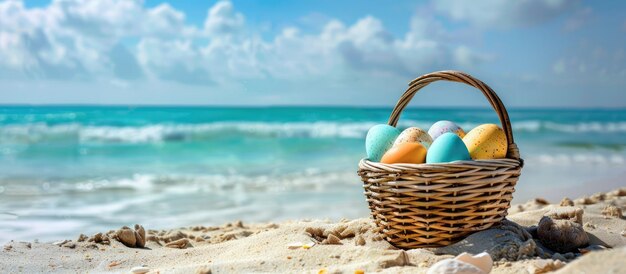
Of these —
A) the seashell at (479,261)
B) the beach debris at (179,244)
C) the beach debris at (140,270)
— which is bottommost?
the beach debris at (179,244)

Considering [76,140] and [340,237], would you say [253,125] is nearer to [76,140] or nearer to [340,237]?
[76,140]

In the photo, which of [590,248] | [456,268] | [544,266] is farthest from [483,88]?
[590,248]

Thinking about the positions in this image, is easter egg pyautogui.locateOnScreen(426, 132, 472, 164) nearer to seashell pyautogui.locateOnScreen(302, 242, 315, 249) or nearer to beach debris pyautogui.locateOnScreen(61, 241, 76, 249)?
seashell pyautogui.locateOnScreen(302, 242, 315, 249)

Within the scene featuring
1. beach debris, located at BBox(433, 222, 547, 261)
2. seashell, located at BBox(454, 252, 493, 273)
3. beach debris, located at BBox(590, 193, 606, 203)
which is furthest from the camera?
beach debris, located at BBox(590, 193, 606, 203)

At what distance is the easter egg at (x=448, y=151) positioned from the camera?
287 cm

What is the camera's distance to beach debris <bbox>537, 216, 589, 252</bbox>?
316cm

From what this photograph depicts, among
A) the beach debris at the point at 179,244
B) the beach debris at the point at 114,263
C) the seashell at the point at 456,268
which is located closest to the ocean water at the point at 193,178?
the beach debris at the point at 179,244

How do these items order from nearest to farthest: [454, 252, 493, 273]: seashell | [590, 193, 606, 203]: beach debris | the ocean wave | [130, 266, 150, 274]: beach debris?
[454, 252, 493, 273]: seashell → [130, 266, 150, 274]: beach debris → [590, 193, 606, 203]: beach debris → the ocean wave

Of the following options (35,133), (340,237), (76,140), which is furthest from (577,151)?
(35,133)

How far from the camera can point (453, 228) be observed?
288cm

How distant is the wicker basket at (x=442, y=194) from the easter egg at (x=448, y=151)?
133 millimetres

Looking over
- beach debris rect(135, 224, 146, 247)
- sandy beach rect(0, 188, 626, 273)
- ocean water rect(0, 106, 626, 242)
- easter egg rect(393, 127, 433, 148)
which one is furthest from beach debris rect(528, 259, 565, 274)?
ocean water rect(0, 106, 626, 242)

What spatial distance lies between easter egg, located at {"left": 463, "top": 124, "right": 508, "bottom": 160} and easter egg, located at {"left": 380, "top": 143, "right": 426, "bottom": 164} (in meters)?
0.29

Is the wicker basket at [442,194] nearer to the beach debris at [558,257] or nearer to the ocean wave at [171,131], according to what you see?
the beach debris at [558,257]
